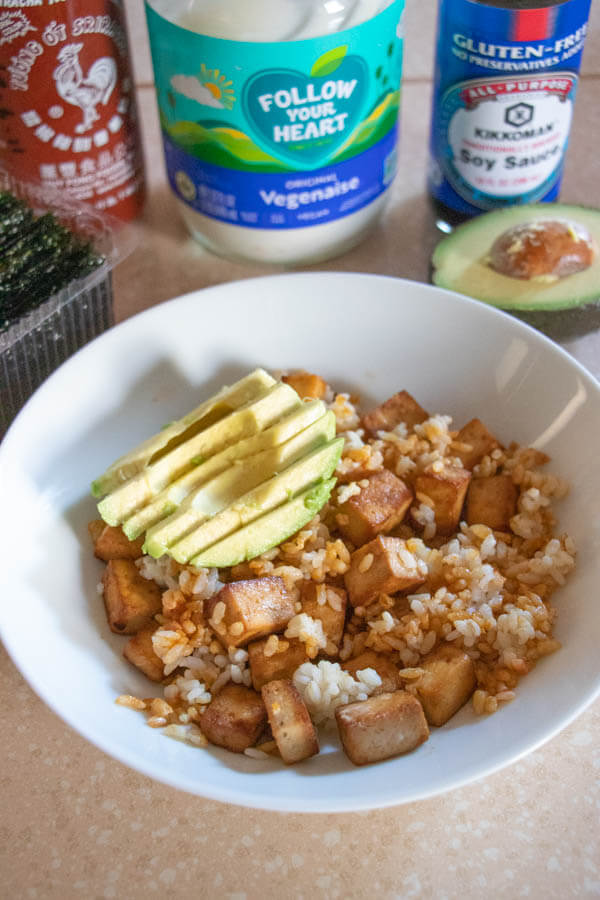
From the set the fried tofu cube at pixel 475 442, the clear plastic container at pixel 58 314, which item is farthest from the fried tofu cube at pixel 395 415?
the clear plastic container at pixel 58 314

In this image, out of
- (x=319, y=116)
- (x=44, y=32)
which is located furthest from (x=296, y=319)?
(x=44, y=32)

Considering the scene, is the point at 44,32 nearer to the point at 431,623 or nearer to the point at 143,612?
the point at 143,612

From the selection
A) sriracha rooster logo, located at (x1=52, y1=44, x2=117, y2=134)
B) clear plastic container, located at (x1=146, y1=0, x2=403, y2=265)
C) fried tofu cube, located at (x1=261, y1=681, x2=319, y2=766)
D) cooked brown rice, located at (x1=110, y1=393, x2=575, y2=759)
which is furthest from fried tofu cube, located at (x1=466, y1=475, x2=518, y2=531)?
sriracha rooster logo, located at (x1=52, y1=44, x2=117, y2=134)

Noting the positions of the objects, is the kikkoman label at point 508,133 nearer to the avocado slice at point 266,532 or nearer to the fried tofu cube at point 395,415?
the fried tofu cube at point 395,415

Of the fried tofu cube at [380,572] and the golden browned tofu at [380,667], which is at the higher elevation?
the fried tofu cube at [380,572]

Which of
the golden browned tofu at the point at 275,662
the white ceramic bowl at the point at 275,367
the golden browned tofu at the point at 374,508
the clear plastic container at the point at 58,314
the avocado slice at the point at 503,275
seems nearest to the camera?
the white ceramic bowl at the point at 275,367

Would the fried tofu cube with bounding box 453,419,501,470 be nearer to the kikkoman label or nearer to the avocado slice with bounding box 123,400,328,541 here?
the avocado slice with bounding box 123,400,328,541

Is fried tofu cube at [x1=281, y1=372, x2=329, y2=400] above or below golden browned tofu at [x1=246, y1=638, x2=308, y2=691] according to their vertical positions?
above
